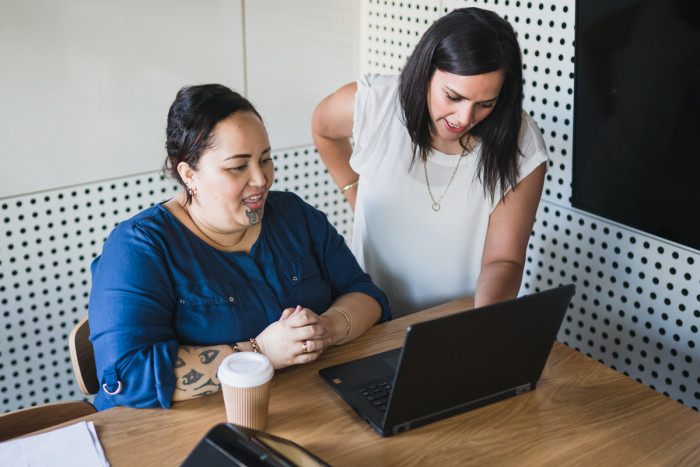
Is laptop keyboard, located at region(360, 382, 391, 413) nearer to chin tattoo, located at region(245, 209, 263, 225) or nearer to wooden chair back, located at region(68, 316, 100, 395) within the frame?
chin tattoo, located at region(245, 209, 263, 225)

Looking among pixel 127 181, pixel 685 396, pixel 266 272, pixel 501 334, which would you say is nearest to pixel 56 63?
pixel 127 181

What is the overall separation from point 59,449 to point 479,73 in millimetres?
1324

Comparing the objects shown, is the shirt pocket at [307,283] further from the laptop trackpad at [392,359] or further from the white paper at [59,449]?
the white paper at [59,449]

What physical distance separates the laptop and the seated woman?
8.2 inches

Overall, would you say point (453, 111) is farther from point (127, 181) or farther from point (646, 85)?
point (127, 181)

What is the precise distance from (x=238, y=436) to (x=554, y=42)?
1.87 metres

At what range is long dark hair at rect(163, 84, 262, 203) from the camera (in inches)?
70.4

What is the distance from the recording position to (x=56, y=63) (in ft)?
8.64

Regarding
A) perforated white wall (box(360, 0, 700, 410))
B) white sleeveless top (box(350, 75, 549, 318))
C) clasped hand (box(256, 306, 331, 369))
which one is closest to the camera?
clasped hand (box(256, 306, 331, 369))

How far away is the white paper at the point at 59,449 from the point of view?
140cm

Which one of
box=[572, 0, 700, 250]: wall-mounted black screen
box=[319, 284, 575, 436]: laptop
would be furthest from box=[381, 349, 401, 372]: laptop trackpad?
box=[572, 0, 700, 250]: wall-mounted black screen

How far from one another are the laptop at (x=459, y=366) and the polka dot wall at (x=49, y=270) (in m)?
1.57

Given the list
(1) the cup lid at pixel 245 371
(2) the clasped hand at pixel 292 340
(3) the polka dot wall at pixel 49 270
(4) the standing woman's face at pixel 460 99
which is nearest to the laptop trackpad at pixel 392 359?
(2) the clasped hand at pixel 292 340

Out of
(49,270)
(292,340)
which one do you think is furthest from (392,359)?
A: (49,270)
